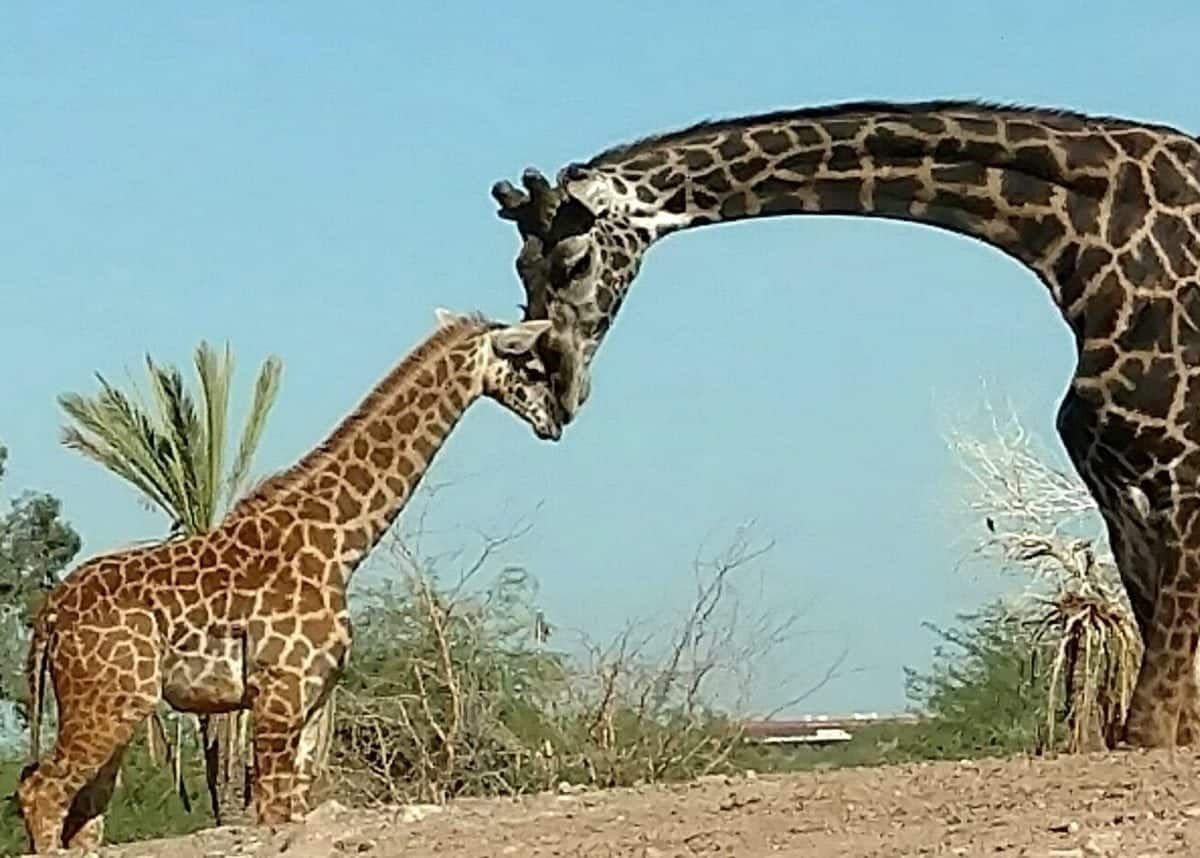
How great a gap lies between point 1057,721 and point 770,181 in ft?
22.6

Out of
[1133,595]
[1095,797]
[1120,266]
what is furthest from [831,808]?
[1120,266]

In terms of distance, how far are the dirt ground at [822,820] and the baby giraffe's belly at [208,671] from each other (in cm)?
125

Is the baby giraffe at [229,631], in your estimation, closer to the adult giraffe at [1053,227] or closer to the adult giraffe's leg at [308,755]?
the adult giraffe's leg at [308,755]

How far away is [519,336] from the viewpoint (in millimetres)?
10672

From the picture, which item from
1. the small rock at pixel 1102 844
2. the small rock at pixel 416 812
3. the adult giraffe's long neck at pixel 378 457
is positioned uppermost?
the adult giraffe's long neck at pixel 378 457

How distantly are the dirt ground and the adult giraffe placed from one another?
88 centimetres

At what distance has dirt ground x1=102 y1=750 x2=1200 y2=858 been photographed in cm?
649

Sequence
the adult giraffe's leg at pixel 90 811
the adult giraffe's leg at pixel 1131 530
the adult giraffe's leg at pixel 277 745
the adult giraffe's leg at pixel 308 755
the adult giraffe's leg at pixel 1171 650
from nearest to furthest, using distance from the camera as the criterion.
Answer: the adult giraffe's leg at pixel 1171 650
the adult giraffe's leg at pixel 1131 530
the adult giraffe's leg at pixel 277 745
the adult giraffe's leg at pixel 308 755
the adult giraffe's leg at pixel 90 811

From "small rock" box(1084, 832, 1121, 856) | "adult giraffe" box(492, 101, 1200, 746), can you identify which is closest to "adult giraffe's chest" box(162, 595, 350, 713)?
"adult giraffe" box(492, 101, 1200, 746)

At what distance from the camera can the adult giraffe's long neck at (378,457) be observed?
10.8 m

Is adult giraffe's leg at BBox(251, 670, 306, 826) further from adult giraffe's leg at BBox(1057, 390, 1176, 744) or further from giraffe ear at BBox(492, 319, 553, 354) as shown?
adult giraffe's leg at BBox(1057, 390, 1176, 744)

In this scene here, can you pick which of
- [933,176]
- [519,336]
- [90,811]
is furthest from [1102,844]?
[90,811]

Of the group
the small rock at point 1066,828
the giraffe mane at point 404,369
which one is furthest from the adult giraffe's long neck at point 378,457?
the small rock at point 1066,828

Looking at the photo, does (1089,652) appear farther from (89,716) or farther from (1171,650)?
(89,716)
